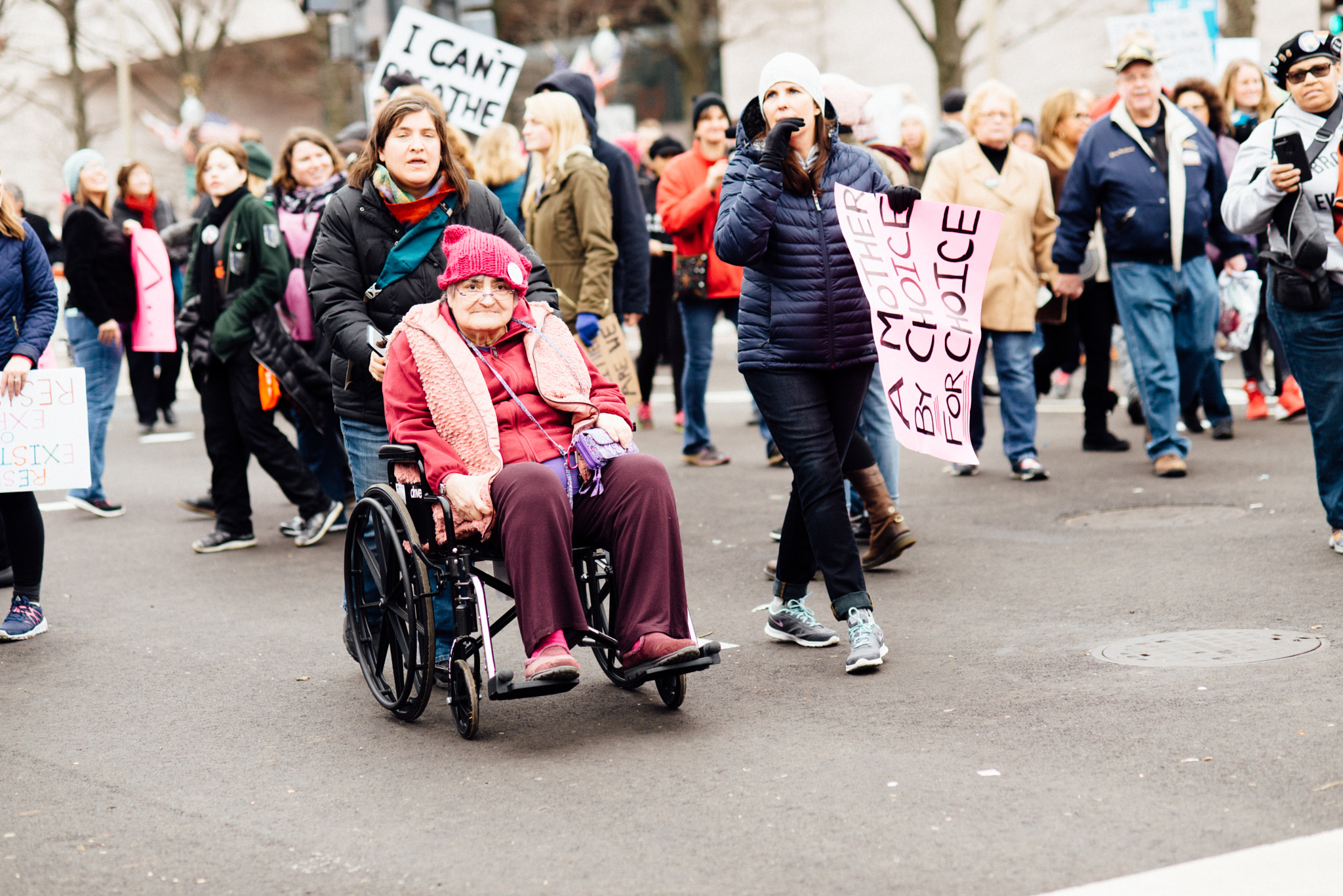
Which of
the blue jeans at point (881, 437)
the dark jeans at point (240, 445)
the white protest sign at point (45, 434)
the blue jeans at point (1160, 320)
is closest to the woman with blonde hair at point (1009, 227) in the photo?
the blue jeans at point (1160, 320)

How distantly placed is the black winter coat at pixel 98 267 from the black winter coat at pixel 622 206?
3.14 metres

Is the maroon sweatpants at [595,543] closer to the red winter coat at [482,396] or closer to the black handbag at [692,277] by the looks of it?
the red winter coat at [482,396]

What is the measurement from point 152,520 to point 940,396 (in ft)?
17.9

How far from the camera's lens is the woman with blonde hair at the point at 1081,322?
9859 mm

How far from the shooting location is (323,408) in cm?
822

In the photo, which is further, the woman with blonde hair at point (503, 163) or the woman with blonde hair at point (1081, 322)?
the woman with blonde hair at point (1081, 322)

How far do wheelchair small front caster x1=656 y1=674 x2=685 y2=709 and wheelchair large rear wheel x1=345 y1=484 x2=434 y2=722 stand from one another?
2.35 feet

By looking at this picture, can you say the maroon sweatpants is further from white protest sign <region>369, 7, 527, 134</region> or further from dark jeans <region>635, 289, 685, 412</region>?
dark jeans <region>635, 289, 685, 412</region>

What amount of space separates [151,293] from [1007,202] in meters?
5.50

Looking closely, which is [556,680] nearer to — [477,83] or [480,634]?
[480,634]

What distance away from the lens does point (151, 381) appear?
11984mm

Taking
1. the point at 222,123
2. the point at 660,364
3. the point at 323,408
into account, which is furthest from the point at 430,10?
the point at 323,408

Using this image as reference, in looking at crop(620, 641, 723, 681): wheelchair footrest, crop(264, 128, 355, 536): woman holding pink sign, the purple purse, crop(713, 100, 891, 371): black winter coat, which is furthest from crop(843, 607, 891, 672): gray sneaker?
crop(264, 128, 355, 536): woman holding pink sign

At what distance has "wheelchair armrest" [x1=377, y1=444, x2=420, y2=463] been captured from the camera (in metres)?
4.84
